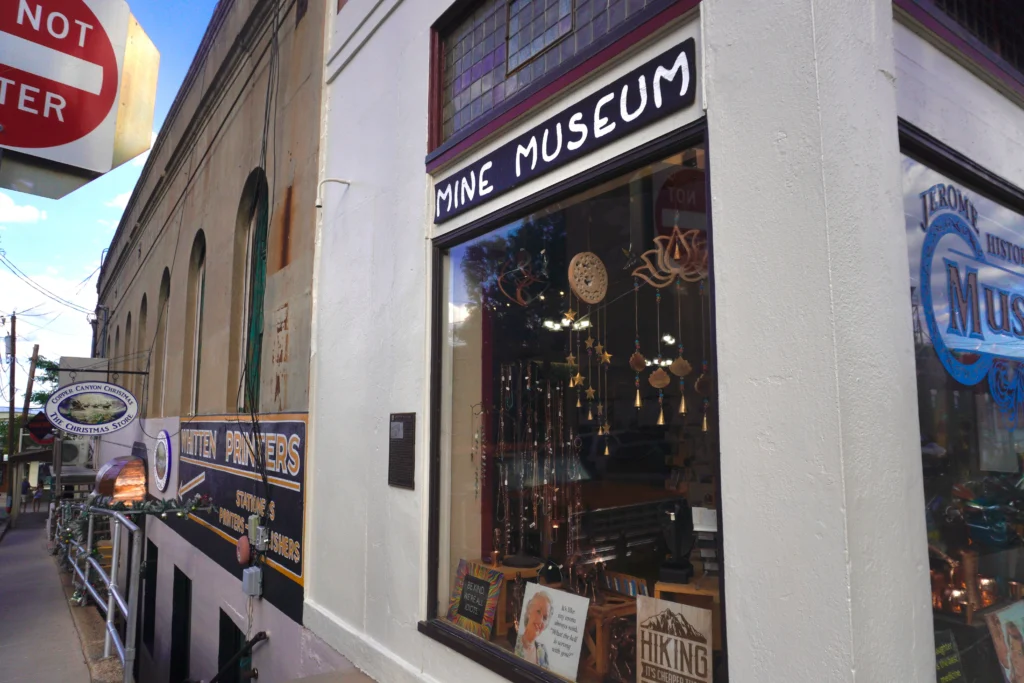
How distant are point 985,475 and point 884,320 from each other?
1.59 m

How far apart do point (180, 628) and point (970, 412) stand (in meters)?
10.4

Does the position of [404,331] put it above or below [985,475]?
above

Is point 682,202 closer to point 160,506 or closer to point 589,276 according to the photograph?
point 589,276

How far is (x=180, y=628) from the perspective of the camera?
10062 mm

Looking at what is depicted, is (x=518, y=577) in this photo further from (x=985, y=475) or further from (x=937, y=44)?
(x=937, y=44)

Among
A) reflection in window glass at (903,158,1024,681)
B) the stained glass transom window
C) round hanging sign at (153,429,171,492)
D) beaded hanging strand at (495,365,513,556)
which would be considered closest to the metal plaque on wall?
beaded hanging strand at (495,365,513,556)

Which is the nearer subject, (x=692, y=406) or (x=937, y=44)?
(x=937, y=44)

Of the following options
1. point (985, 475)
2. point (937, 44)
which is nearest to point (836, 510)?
point (985, 475)

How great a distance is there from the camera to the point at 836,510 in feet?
7.13

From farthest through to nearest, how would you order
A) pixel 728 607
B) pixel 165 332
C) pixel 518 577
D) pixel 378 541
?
1. pixel 165 332
2. pixel 378 541
3. pixel 518 577
4. pixel 728 607

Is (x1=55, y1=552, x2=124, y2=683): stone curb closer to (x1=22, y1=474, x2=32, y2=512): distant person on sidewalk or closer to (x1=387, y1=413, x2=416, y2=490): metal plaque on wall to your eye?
(x1=387, y1=413, x2=416, y2=490): metal plaque on wall

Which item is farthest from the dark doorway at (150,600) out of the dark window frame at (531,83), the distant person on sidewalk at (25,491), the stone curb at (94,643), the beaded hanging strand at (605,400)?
the distant person on sidewalk at (25,491)

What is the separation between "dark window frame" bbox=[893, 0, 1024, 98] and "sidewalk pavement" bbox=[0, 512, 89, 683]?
29.5 ft

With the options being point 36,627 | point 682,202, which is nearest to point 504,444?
point 682,202
